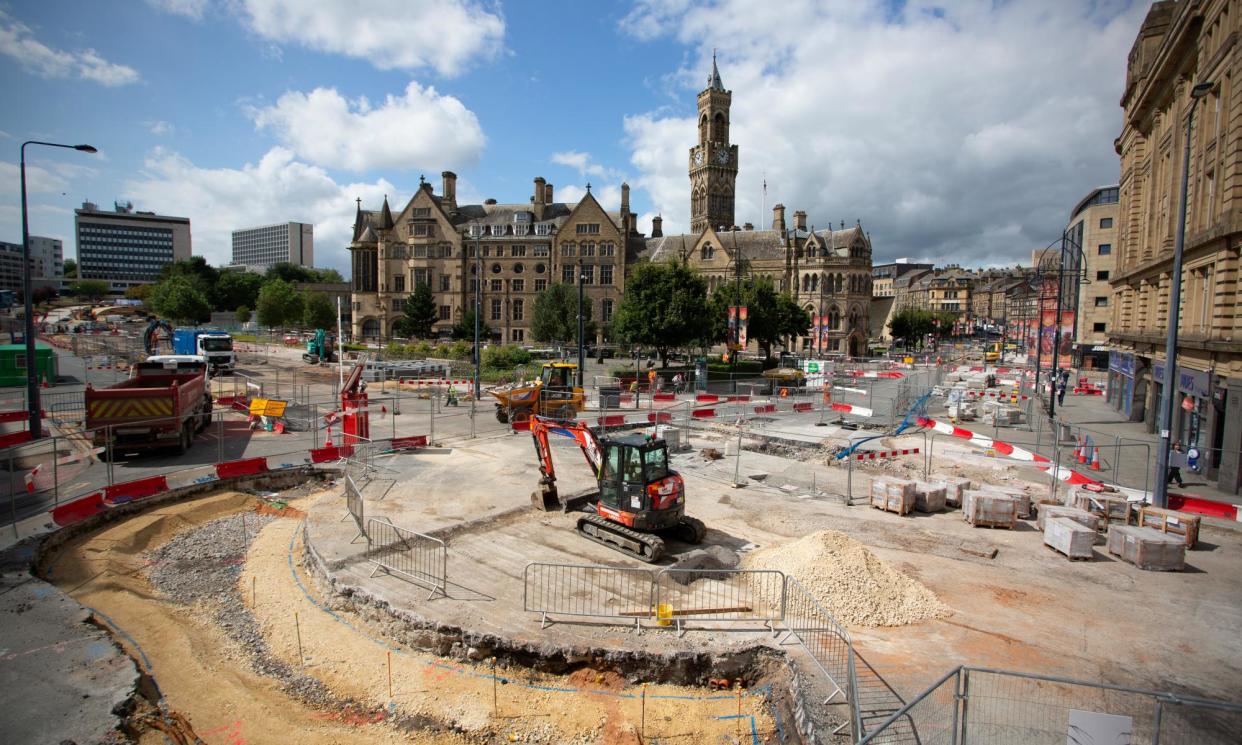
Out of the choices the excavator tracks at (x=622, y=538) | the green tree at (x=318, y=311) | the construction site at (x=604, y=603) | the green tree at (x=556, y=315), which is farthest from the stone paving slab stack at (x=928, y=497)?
the green tree at (x=318, y=311)

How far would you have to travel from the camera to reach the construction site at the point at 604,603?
7895mm

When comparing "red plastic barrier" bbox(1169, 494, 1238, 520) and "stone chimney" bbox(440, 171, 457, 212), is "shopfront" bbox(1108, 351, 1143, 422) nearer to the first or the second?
"red plastic barrier" bbox(1169, 494, 1238, 520)

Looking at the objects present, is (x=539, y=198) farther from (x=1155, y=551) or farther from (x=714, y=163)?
(x=1155, y=551)

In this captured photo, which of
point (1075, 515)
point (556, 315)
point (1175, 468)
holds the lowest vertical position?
point (1075, 515)

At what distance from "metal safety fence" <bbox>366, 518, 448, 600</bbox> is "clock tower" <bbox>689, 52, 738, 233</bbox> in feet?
272

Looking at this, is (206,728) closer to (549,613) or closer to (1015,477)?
(549,613)

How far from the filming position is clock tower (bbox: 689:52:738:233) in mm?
90375

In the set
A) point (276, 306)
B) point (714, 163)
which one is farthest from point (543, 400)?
point (714, 163)

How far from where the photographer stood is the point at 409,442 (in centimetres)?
2217

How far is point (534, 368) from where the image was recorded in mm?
43719

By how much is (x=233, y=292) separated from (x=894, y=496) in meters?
129

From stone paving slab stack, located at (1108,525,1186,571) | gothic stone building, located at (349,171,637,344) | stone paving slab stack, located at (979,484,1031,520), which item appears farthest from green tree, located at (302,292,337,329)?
stone paving slab stack, located at (1108,525,1186,571)

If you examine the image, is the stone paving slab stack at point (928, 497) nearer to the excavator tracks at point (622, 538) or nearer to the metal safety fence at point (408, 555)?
the excavator tracks at point (622, 538)

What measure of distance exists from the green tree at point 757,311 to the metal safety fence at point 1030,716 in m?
39.8
